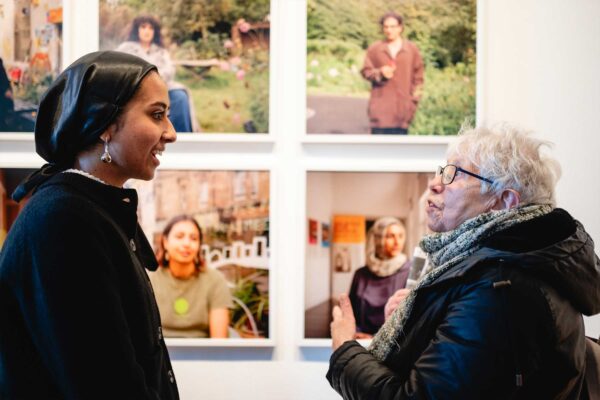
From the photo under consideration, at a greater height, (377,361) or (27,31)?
(27,31)

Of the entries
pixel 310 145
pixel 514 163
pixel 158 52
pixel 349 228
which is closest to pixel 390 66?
pixel 310 145

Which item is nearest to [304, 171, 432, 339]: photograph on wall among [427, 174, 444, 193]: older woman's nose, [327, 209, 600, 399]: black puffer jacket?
[427, 174, 444, 193]: older woman's nose

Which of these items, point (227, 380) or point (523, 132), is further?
point (227, 380)

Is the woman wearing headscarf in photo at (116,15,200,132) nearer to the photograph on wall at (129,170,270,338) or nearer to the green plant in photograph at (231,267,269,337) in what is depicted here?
the photograph on wall at (129,170,270,338)

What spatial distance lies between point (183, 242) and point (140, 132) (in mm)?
983

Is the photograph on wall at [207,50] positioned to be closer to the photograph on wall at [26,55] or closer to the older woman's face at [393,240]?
the photograph on wall at [26,55]

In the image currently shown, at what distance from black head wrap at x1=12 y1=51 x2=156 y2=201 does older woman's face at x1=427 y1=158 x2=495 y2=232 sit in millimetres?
738

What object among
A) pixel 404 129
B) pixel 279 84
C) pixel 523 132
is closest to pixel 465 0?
pixel 404 129

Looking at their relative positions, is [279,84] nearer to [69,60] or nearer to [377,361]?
[69,60]

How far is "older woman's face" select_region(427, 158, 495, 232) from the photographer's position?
1467 mm

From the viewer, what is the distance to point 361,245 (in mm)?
2211

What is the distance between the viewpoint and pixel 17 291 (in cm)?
112

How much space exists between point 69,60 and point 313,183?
0.97 meters

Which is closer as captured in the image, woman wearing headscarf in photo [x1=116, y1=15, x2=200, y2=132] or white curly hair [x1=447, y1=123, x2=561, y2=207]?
white curly hair [x1=447, y1=123, x2=561, y2=207]
